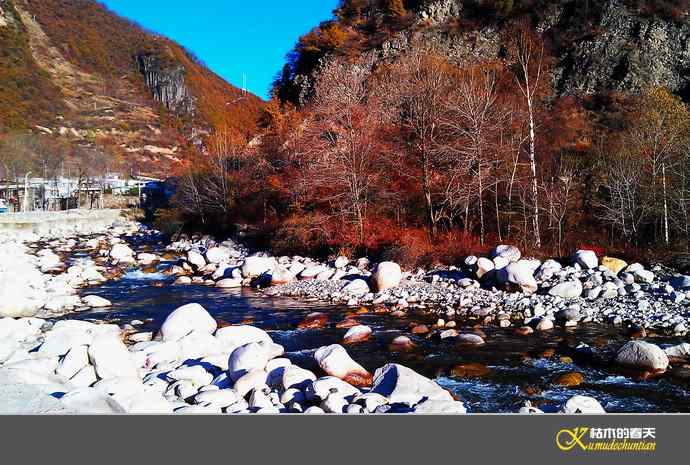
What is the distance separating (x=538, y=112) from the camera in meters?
25.4

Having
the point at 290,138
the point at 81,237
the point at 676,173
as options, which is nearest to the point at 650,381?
the point at 676,173

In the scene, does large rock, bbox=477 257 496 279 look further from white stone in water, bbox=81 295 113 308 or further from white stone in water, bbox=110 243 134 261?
white stone in water, bbox=110 243 134 261

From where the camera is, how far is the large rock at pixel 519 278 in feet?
44.8

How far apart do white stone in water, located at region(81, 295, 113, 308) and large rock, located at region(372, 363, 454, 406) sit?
1041cm

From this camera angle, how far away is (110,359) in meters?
7.61

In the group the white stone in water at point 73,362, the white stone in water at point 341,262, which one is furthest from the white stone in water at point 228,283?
the white stone in water at point 73,362

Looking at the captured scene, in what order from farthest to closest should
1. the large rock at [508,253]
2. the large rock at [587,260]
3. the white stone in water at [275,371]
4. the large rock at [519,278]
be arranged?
the large rock at [508,253], the large rock at [587,260], the large rock at [519,278], the white stone in water at [275,371]

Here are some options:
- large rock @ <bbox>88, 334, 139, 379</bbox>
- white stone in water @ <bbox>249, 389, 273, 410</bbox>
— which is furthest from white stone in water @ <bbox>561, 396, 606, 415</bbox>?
large rock @ <bbox>88, 334, 139, 379</bbox>

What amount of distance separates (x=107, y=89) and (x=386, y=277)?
121 meters

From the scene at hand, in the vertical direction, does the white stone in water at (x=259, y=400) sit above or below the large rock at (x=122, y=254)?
below

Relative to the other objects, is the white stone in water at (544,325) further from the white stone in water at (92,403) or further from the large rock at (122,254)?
the large rock at (122,254)

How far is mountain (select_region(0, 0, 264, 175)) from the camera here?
87438 mm

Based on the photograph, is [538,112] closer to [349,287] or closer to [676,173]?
[676,173]

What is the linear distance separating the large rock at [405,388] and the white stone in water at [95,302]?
10.4 meters
